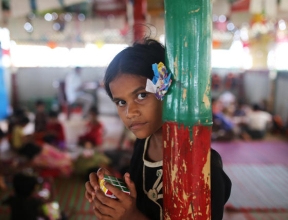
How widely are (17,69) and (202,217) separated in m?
10.8

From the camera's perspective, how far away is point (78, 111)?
34.4 feet

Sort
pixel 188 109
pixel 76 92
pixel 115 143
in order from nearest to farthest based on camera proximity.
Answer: pixel 188 109 → pixel 115 143 → pixel 76 92

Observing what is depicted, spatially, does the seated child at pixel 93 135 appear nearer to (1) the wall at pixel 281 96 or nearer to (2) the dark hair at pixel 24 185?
(2) the dark hair at pixel 24 185

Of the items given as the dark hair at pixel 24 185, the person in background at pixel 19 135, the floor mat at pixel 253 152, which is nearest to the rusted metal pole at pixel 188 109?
the dark hair at pixel 24 185

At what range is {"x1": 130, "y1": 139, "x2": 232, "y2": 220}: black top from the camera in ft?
2.93

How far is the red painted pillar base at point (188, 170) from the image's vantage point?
79cm

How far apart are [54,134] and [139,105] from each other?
5.21m

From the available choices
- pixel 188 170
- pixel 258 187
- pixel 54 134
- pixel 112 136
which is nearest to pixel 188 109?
pixel 188 170

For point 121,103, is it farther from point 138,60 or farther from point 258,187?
point 258,187

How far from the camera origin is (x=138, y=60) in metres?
0.99

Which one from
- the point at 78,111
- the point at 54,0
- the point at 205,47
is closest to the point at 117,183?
the point at 205,47

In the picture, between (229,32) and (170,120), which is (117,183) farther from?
(229,32)

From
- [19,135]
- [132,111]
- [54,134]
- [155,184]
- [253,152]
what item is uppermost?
[132,111]

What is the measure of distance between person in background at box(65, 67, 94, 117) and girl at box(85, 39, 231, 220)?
8107mm
